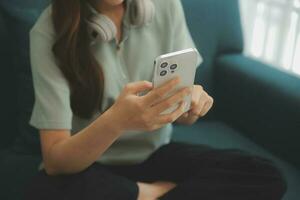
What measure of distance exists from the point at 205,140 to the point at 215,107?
0.66 ft

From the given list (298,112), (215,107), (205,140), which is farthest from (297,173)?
(215,107)

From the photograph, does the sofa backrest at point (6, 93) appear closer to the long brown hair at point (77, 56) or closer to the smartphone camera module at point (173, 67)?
the long brown hair at point (77, 56)

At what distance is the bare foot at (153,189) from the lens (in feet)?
3.09

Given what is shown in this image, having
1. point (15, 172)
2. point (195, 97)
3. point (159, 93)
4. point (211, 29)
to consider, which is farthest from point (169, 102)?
point (211, 29)

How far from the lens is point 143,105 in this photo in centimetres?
81

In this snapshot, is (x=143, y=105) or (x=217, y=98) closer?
(x=143, y=105)

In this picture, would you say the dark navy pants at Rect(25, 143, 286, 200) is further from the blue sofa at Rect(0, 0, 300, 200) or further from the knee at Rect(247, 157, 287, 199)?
the blue sofa at Rect(0, 0, 300, 200)

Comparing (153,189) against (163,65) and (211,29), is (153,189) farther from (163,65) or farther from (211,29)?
(211,29)

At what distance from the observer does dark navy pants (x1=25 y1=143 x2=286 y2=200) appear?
0.88 meters

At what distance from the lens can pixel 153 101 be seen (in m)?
0.82

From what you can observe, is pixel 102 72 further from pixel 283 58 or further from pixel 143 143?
pixel 283 58

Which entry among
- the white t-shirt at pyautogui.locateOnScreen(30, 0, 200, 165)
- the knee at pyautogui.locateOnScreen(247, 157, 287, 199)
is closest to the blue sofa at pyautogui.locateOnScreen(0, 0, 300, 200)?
the knee at pyautogui.locateOnScreen(247, 157, 287, 199)

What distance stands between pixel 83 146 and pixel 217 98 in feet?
2.42

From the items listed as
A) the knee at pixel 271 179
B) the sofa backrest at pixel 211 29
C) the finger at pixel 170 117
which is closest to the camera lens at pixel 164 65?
the finger at pixel 170 117
